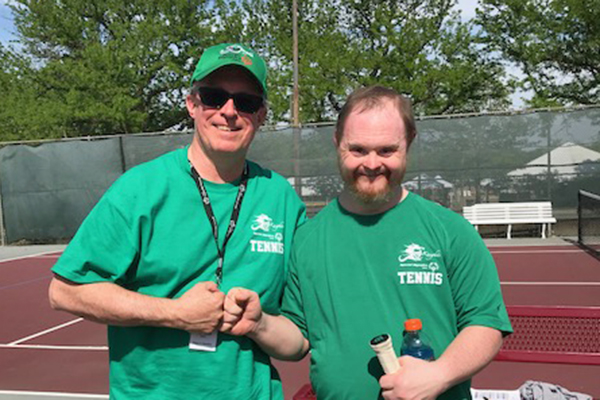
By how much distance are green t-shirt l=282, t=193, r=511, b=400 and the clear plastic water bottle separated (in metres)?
0.09

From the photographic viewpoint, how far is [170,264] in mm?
2082

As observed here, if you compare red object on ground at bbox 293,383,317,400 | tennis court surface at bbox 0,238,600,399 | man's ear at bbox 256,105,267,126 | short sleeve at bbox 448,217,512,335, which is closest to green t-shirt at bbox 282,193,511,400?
short sleeve at bbox 448,217,512,335

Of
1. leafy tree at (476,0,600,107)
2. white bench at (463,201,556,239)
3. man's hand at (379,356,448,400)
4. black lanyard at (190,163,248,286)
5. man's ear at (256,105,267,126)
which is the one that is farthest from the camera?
leafy tree at (476,0,600,107)

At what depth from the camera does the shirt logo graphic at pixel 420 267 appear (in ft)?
6.68

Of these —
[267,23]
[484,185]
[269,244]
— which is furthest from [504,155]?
[267,23]

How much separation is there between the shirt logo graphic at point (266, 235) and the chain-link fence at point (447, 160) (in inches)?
429

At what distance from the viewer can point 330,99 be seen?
87.7 feet

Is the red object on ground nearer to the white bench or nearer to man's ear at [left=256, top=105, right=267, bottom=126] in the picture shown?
man's ear at [left=256, top=105, right=267, bottom=126]

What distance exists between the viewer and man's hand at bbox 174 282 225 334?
6.25ft

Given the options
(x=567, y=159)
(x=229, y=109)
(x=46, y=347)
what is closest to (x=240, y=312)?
(x=229, y=109)

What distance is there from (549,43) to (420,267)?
73.1ft

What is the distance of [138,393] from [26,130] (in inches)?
1163

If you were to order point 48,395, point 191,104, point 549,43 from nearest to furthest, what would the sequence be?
1. point 191,104
2. point 48,395
3. point 549,43

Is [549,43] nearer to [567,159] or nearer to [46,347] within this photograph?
[567,159]
